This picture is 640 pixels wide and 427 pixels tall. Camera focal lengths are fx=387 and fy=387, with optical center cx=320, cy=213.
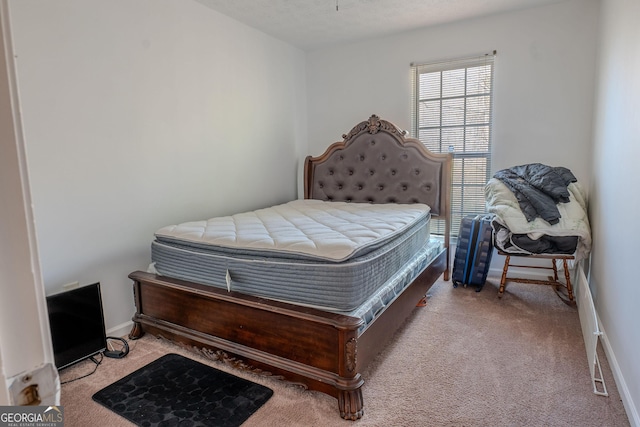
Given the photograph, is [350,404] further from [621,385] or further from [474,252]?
[474,252]

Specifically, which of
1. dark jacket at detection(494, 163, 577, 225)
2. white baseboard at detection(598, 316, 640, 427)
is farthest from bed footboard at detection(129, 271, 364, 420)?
dark jacket at detection(494, 163, 577, 225)

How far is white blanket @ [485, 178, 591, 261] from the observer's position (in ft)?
8.73

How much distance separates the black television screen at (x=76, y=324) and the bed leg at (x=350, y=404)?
1.45m

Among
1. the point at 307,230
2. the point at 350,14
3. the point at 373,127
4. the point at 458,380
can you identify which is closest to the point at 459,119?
the point at 373,127

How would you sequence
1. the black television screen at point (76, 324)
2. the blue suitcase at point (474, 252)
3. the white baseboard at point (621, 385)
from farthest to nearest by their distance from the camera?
the blue suitcase at point (474, 252), the black television screen at point (76, 324), the white baseboard at point (621, 385)

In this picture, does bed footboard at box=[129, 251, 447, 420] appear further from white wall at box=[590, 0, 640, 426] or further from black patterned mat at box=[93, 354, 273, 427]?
white wall at box=[590, 0, 640, 426]

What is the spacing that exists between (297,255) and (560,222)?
6.55 ft

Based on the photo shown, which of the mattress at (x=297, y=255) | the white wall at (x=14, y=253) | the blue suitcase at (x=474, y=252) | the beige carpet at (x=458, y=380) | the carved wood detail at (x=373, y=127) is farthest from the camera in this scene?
the carved wood detail at (x=373, y=127)

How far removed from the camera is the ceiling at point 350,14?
2943 mm

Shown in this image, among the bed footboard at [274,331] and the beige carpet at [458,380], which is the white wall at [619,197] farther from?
the bed footboard at [274,331]

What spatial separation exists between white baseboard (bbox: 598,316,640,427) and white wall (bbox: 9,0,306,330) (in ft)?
8.87

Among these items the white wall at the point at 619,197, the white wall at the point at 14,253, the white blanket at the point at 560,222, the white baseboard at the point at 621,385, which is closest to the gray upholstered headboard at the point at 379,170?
the white blanket at the point at 560,222

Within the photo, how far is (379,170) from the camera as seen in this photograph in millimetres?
3596

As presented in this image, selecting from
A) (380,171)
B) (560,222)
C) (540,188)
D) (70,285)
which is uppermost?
(380,171)
